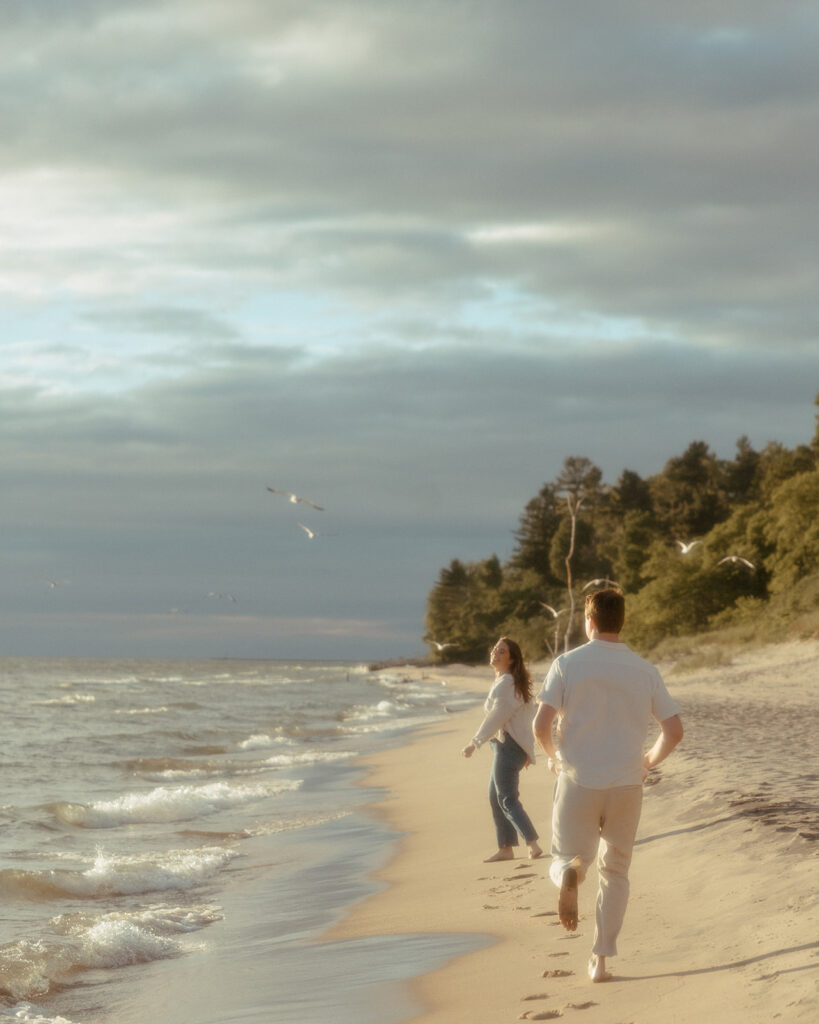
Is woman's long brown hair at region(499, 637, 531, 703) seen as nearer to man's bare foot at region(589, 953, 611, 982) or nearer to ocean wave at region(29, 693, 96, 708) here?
man's bare foot at region(589, 953, 611, 982)

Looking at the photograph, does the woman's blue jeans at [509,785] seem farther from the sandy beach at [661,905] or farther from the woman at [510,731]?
the sandy beach at [661,905]

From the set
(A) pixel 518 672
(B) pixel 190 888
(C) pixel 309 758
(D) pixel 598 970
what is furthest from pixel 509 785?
(C) pixel 309 758

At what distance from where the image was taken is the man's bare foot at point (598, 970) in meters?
5.38

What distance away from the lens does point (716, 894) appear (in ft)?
22.2

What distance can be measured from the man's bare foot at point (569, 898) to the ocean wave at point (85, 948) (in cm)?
365

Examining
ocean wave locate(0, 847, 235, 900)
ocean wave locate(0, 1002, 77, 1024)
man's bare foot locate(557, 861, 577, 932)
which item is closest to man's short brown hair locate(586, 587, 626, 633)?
man's bare foot locate(557, 861, 577, 932)

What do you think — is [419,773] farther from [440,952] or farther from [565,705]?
[565,705]

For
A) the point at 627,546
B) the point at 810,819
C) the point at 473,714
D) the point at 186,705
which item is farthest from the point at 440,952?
the point at 627,546

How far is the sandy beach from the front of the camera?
502 centimetres

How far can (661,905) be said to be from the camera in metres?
6.89

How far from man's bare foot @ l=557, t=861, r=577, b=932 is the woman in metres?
3.72

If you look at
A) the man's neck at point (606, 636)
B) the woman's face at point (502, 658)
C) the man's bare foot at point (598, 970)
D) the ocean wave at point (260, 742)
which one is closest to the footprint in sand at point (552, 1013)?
the man's bare foot at point (598, 970)

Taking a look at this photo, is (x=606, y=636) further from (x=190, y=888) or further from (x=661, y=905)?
(x=190, y=888)

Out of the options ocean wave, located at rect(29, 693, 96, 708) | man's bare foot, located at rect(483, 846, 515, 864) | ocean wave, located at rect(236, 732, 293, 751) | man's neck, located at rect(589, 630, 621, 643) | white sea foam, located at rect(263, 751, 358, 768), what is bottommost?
ocean wave, located at rect(29, 693, 96, 708)
